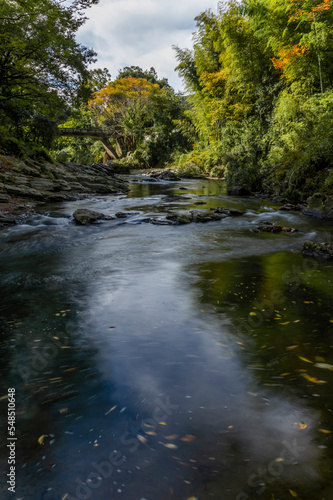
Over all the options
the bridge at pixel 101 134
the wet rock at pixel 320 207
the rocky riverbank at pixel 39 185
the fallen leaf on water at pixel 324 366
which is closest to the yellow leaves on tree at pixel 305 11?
the wet rock at pixel 320 207

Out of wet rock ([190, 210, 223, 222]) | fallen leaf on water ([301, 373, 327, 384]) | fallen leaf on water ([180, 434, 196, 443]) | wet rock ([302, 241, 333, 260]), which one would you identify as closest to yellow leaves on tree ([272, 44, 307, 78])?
wet rock ([190, 210, 223, 222])

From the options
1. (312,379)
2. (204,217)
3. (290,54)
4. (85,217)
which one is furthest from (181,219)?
(290,54)

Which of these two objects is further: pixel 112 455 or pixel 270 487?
pixel 112 455

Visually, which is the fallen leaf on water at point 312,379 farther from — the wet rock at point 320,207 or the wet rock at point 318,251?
the wet rock at point 320,207

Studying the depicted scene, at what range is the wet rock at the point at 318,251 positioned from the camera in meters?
4.66

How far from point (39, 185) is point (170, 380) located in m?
12.8

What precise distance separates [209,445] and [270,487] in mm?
349

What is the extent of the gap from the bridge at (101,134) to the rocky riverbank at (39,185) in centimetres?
1188

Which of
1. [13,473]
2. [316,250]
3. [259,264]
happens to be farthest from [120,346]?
[316,250]

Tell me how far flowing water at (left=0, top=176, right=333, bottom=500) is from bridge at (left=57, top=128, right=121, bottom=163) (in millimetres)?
27160

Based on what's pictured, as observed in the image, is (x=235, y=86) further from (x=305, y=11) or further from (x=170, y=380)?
(x=170, y=380)

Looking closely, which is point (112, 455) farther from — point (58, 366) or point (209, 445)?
point (58, 366)

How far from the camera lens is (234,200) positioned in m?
12.1

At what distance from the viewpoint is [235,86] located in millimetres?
18312
